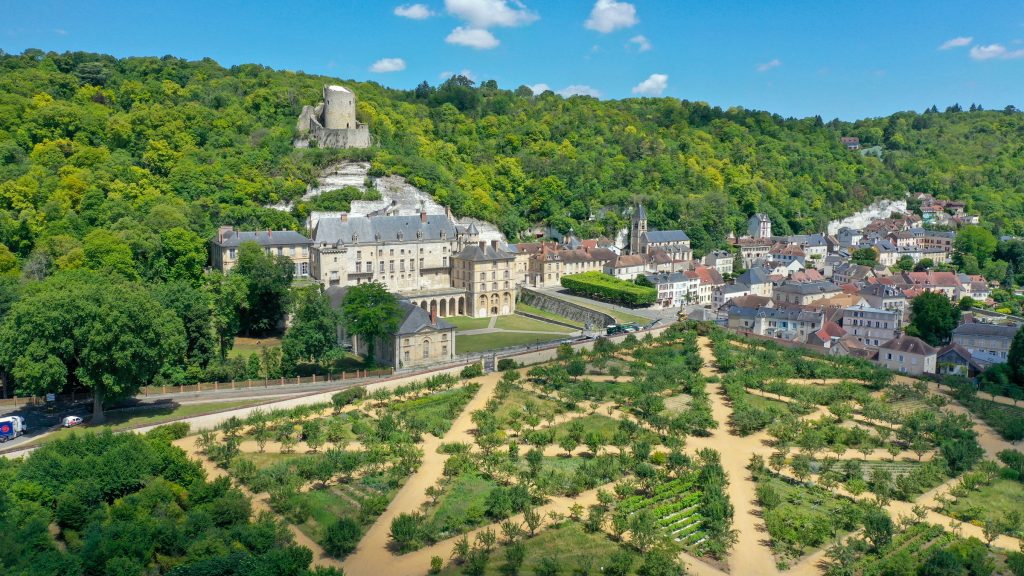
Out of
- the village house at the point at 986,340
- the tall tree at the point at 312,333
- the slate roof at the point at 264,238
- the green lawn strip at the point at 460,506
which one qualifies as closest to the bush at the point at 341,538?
the green lawn strip at the point at 460,506

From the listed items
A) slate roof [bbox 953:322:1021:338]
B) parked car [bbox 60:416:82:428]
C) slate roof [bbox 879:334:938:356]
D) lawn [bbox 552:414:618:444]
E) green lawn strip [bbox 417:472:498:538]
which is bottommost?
green lawn strip [bbox 417:472:498:538]

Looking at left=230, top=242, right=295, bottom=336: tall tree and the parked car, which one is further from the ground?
left=230, top=242, right=295, bottom=336: tall tree

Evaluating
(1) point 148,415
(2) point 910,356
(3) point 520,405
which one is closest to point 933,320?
(2) point 910,356

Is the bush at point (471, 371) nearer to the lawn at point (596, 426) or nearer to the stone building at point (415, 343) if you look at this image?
the stone building at point (415, 343)

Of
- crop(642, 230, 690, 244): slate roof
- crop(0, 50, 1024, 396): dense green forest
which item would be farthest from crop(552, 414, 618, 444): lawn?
crop(642, 230, 690, 244): slate roof

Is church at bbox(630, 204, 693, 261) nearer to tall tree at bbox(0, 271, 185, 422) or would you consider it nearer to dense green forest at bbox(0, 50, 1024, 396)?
dense green forest at bbox(0, 50, 1024, 396)
